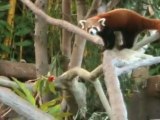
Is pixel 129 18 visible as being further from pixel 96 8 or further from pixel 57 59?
pixel 57 59

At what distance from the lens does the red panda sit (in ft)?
6.06

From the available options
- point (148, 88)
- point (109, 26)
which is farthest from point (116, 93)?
point (148, 88)

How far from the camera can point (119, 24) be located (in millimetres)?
1942

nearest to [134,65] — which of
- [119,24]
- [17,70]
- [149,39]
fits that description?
[149,39]

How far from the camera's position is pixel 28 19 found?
355 cm

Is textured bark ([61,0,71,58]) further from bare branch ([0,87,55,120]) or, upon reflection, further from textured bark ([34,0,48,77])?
bare branch ([0,87,55,120])

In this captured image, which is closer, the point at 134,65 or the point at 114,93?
the point at 114,93

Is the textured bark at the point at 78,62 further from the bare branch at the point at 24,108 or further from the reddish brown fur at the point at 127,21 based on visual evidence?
the bare branch at the point at 24,108

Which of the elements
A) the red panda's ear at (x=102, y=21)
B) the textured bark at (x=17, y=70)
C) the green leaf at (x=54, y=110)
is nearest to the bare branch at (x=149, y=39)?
the red panda's ear at (x=102, y=21)

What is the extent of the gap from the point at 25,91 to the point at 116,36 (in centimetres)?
51

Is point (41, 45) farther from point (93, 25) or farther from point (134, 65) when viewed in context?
point (134, 65)

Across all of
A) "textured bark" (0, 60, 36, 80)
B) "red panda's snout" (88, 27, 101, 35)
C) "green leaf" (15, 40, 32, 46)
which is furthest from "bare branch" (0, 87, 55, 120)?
"green leaf" (15, 40, 32, 46)

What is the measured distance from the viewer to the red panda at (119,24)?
185 centimetres

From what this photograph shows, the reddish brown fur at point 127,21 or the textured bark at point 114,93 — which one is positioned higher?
the reddish brown fur at point 127,21
